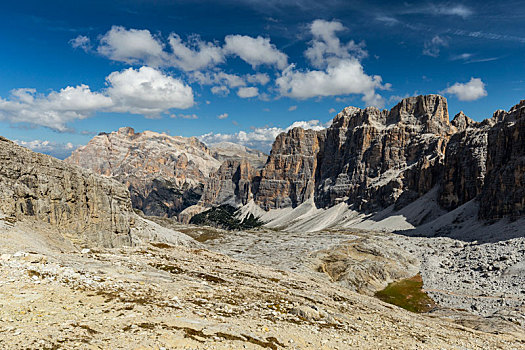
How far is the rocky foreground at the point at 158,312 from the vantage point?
1723cm

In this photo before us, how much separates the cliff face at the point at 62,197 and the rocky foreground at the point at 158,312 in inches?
121

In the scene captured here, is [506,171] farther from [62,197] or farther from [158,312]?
[158,312]

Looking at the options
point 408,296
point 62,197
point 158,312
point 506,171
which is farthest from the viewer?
point 506,171

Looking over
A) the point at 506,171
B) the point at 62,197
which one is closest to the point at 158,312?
the point at 62,197

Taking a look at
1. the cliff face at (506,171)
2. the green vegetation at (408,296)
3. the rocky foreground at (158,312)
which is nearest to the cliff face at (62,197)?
the rocky foreground at (158,312)

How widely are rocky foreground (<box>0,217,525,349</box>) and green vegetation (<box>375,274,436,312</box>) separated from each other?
33.3 meters

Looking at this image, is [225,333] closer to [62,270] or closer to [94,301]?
[94,301]

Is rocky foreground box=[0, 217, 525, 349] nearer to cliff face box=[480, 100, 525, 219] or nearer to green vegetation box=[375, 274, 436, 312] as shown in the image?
green vegetation box=[375, 274, 436, 312]

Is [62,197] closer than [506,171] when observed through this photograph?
Result: Yes

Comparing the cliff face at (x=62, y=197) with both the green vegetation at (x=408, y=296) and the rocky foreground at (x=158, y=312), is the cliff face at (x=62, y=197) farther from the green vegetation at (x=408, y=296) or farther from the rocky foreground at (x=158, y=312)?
the green vegetation at (x=408, y=296)

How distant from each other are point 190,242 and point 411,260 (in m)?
75.0

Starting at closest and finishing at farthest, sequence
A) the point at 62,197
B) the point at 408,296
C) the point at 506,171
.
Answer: the point at 62,197
the point at 408,296
the point at 506,171

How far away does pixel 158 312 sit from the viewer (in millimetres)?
21531

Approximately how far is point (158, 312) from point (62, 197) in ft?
95.5
